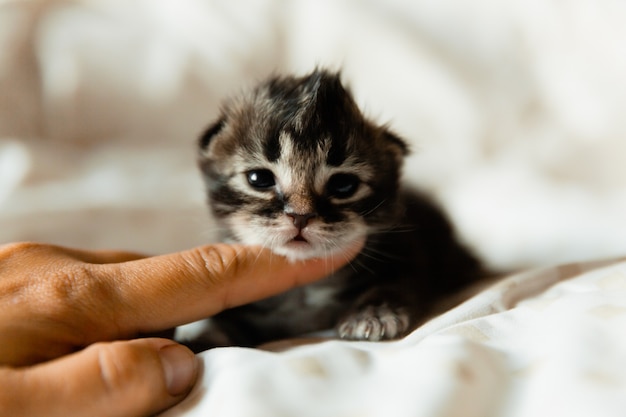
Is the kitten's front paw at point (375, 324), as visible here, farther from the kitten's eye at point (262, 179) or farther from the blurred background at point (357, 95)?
the blurred background at point (357, 95)

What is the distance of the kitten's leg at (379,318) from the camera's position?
119 centimetres

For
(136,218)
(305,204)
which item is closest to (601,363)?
(305,204)

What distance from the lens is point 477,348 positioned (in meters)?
0.84

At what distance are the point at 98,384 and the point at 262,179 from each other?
0.62m

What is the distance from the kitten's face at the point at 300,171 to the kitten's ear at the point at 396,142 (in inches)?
2.3

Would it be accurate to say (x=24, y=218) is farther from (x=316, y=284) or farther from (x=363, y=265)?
(x=363, y=265)

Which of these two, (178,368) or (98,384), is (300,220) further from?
(98,384)

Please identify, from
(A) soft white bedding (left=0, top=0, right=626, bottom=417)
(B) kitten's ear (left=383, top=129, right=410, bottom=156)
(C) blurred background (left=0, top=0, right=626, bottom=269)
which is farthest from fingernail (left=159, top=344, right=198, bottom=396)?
(B) kitten's ear (left=383, top=129, right=410, bottom=156)

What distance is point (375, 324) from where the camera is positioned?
1.21 meters

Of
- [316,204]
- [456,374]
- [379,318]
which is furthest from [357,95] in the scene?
[456,374]

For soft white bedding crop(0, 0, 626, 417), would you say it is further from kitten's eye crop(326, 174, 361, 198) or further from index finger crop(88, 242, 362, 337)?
kitten's eye crop(326, 174, 361, 198)

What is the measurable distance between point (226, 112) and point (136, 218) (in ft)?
1.46

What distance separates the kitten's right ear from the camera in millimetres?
1522

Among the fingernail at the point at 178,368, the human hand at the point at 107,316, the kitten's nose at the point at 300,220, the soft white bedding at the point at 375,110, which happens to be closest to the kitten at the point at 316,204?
the kitten's nose at the point at 300,220
